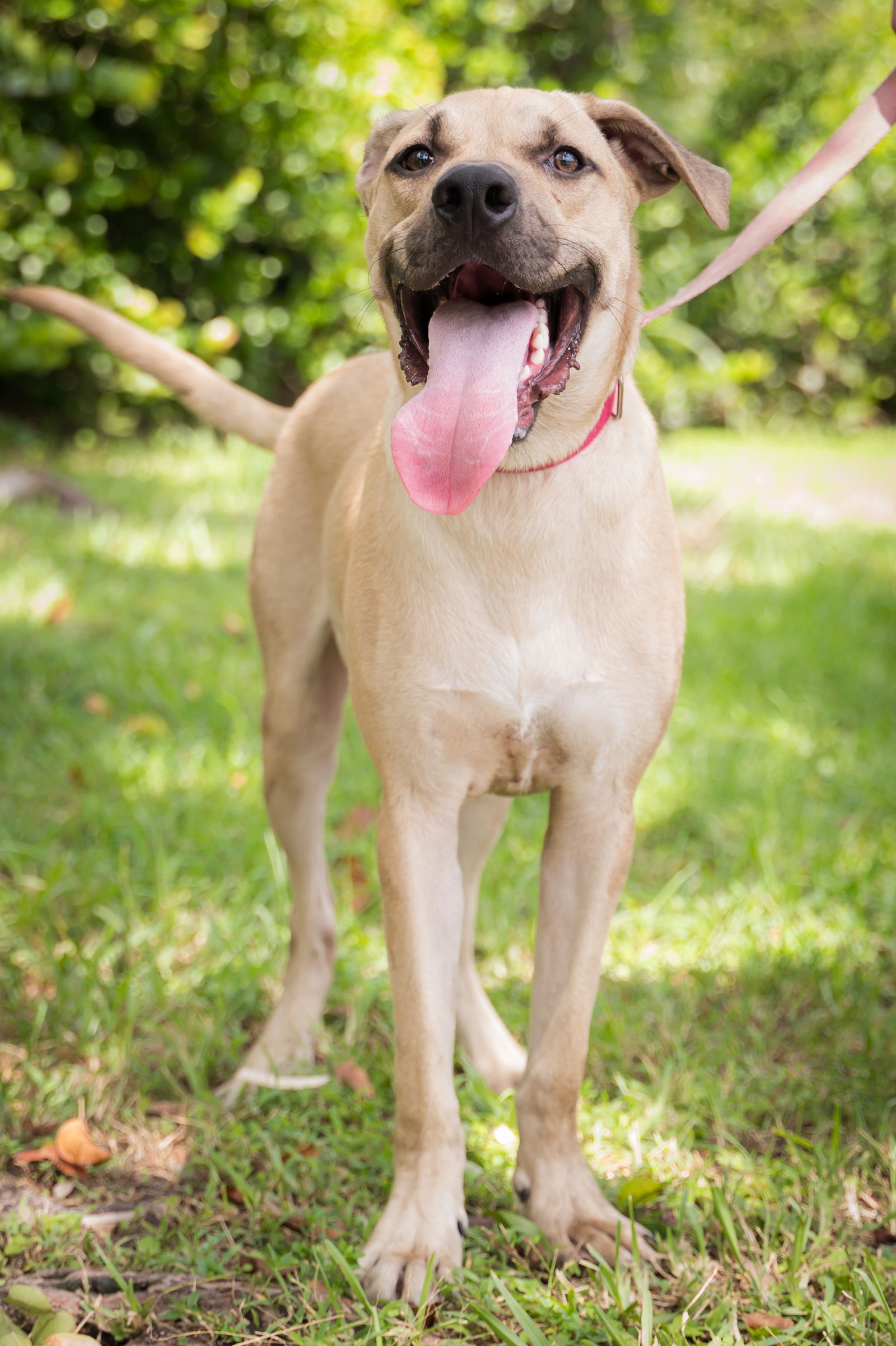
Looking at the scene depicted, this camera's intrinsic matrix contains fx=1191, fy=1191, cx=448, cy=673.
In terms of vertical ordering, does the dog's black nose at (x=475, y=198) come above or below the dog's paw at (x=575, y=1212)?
above

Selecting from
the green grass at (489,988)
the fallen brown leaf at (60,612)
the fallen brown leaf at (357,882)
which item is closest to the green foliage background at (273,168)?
the fallen brown leaf at (60,612)

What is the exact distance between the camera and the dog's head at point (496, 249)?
6.40 ft

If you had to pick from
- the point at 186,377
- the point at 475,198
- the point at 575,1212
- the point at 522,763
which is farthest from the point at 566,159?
the point at 575,1212

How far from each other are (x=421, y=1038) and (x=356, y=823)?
1660mm

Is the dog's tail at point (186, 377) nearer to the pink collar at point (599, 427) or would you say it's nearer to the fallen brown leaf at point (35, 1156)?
the pink collar at point (599, 427)

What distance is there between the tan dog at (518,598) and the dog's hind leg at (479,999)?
0.43 m

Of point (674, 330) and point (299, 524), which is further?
point (674, 330)

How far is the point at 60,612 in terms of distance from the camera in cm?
514

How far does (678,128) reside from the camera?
31.9 feet

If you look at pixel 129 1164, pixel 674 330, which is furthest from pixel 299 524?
pixel 674 330

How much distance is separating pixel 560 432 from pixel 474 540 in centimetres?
25

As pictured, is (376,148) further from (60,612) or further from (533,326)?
(60,612)

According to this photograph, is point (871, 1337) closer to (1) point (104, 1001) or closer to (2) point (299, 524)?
(1) point (104, 1001)

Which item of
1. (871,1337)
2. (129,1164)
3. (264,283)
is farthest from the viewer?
(264,283)
